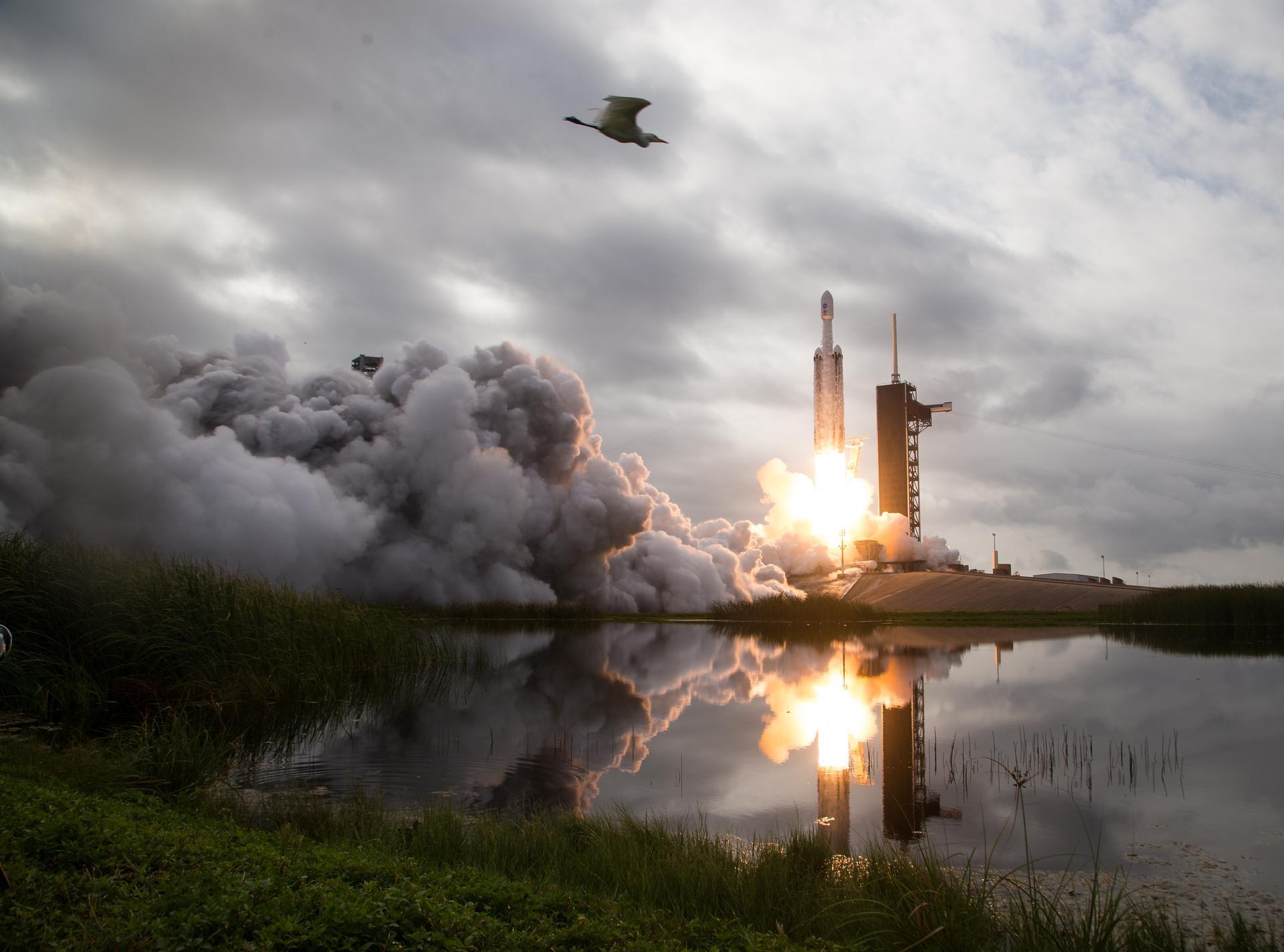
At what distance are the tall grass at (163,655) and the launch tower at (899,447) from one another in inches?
2329

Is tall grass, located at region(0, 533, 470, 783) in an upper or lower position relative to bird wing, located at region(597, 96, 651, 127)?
lower

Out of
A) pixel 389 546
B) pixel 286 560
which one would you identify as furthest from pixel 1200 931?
pixel 389 546

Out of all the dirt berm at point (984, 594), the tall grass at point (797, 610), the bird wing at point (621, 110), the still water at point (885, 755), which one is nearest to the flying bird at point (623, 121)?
the bird wing at point (621, 110)

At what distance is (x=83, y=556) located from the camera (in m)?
13.0

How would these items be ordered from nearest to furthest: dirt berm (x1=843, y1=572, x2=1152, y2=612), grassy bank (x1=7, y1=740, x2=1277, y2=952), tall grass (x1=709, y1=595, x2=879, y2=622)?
grassy bank (x1=7, y1=740, x2=1277, y2=952)
tall grass (x1=709, y1=595, x2=879, y2=622)
dirt berm (x1=843, y1=572, x2=1152, y2=612)

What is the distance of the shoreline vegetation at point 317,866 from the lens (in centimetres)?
402

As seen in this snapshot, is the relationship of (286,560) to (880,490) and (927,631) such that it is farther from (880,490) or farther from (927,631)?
(880,490)

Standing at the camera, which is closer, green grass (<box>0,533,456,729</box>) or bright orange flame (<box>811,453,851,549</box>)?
green grass (<box>0,533,456,729</box>)

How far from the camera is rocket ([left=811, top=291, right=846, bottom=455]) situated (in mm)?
65688

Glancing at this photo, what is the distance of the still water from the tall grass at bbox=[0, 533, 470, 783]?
1.14m

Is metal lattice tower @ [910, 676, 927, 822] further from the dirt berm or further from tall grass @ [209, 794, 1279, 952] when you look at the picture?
the dirt berm

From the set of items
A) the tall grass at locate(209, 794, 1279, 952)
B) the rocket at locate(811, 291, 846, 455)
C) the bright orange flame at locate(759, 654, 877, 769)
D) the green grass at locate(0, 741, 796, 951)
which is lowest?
the bright orange flame at locate(759, 654, 877, 769)

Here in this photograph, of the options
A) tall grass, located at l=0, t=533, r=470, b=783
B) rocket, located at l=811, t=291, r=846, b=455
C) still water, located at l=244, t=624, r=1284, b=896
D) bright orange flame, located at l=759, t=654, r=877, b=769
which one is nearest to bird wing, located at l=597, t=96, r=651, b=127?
still water, located at l=244, t=624, r=1284, b=896

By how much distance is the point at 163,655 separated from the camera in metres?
12.0
